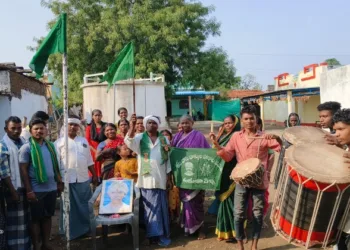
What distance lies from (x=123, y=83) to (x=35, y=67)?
37.1ft

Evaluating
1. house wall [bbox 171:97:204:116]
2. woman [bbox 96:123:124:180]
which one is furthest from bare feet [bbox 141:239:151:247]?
house wall [bbox 171:97:204:116]

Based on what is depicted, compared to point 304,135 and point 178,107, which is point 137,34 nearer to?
point 304,135

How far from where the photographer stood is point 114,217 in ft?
15.4

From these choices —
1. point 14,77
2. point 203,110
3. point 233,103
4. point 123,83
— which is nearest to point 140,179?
point 14,77

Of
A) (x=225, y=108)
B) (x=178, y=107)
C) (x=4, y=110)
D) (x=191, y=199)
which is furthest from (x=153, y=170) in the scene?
(x=178, y=107)

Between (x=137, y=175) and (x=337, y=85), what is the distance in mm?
8808

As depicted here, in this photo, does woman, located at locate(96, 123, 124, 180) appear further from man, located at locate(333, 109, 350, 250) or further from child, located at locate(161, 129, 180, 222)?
man, located at locate(333, 109, 350, 250)

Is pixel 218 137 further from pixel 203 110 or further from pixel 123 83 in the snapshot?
pixel 203 110

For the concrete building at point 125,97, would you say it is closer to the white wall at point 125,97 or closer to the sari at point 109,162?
the white wall at point 125,97

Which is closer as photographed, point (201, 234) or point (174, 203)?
point (201, 234)

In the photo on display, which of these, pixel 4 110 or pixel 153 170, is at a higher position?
pixel 4 110

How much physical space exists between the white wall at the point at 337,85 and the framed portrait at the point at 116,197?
825 cm

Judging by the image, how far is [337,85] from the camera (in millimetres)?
11664

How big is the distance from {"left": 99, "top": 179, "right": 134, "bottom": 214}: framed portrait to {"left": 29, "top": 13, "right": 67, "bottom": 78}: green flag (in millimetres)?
1735
